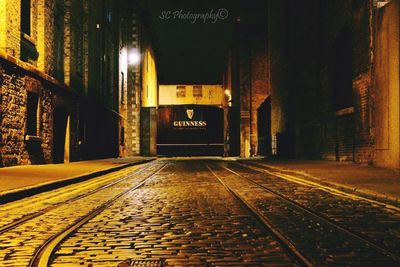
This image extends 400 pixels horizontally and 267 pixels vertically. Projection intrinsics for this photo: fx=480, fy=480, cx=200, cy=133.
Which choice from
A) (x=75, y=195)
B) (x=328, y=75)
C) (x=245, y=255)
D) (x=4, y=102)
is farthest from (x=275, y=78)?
(x=245, y=255)

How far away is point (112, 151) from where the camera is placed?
106 feet

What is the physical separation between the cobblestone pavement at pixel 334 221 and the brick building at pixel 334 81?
6.84m

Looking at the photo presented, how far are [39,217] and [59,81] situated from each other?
14.9 meters

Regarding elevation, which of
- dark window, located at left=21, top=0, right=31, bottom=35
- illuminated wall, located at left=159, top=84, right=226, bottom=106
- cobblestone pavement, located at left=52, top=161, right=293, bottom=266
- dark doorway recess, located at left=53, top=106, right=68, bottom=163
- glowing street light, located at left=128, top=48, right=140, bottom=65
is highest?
glowing street light, located at left=128, top=48, right=140, bottom=65

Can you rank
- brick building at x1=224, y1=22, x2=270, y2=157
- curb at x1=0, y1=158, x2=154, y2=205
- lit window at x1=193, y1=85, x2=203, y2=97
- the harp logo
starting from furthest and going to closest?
1. lit window at x1=193, y1=85, x2=203, y2=97
2. the harp logo
3. brick building at x1=224, y1=22, x2=270, y2=157
4. curb at x1=0, y1=158, x2=154, y2=205

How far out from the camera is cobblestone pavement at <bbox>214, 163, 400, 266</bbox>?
4.31 meters

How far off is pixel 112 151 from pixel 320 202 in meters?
25.3

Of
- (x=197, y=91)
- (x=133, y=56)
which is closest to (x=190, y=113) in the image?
(x=133, y=56)

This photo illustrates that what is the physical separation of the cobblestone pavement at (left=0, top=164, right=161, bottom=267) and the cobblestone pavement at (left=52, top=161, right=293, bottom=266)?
0.33m

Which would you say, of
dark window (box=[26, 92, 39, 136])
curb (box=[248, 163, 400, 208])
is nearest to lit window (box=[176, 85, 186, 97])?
dark window (box=[26, 92, 39, 136])

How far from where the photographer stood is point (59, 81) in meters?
20.7

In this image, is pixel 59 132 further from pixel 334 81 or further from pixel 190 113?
pixel 190 113

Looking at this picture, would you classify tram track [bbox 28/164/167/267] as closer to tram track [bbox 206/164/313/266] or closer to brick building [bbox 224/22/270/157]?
tram track [bbox 206/164/313/266]

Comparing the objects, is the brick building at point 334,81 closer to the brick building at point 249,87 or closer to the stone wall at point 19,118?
the brick building at point 249,87
